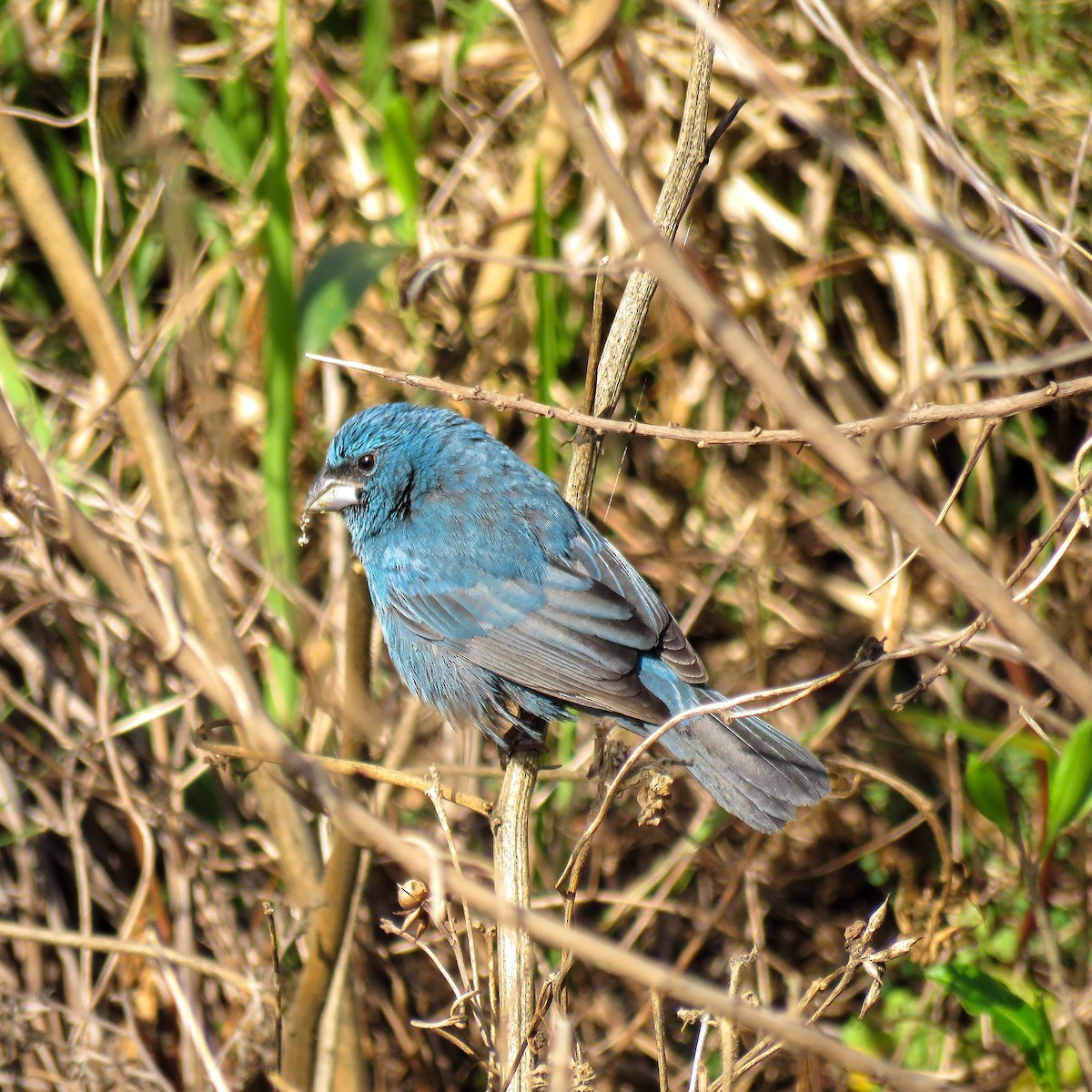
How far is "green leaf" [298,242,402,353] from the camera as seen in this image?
12.4ft

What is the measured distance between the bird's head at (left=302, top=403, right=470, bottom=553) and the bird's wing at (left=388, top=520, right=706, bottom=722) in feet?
0.91

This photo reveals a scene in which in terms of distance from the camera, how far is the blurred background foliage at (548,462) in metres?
3.83

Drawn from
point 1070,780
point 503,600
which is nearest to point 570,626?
point 503,600

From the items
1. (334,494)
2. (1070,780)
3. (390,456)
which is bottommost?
(1070,780)

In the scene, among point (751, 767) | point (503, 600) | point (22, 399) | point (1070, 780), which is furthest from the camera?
point (22, 399)

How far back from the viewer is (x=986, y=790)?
9.22 feet

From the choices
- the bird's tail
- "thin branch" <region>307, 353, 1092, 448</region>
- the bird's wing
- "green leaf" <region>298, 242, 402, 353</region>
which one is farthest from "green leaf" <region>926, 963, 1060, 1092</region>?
"green leaf" <region>298, 242, 402, 353</region>

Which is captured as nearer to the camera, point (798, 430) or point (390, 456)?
point (798, 430)

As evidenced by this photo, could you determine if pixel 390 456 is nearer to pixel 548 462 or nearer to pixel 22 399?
pixel 548 462

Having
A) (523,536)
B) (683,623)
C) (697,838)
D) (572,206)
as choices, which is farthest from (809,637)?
(572,206)

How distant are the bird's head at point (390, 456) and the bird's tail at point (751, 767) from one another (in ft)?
3.72

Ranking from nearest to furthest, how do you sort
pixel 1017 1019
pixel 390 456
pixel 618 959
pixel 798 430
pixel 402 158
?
pixel 618 959 < pixel 798 430 < pixel 1017 1019 < pixel 390 456 < pixel 402 158

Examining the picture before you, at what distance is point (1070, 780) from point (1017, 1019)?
57 cm

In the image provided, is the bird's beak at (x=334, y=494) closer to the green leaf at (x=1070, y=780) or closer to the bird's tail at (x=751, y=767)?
the bird's tail at (x=751, y=767)
